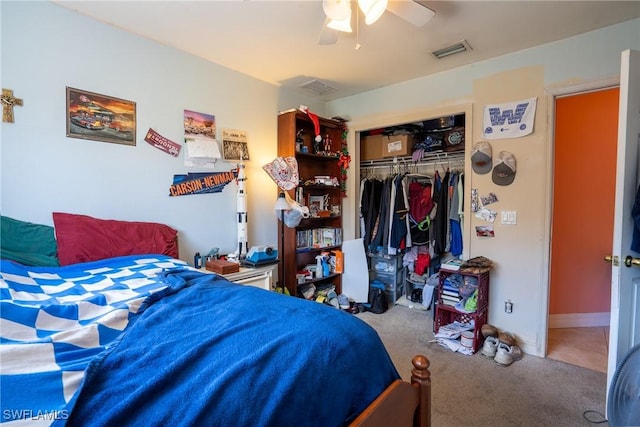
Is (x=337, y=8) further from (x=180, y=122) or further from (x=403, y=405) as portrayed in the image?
(x=403, y=405)

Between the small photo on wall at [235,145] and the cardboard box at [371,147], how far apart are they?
1.50 metres

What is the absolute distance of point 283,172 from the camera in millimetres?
3018

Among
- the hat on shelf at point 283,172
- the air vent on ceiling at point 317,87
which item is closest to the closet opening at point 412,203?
the air vent on ceiling at point 317,87

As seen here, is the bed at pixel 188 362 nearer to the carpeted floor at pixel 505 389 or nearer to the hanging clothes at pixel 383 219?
the carpeted floor at pixel 505 389

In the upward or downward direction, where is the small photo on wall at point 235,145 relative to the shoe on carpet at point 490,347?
upward

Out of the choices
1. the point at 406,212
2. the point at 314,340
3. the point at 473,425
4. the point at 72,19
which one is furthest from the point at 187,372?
the point at 406,212

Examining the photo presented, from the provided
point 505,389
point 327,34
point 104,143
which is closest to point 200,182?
point 104,143

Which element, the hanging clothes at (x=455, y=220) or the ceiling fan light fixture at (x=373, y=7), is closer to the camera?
the ceiling fan light fixture at (x=373, y=7)

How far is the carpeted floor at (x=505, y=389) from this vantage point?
1701 millimetres

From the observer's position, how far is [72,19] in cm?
194

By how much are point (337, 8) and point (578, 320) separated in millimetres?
3478

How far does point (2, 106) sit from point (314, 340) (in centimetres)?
214

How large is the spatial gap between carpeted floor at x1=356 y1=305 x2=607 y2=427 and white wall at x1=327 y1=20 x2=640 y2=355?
354mm

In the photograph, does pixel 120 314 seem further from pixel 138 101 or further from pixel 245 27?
pixel 245 27
